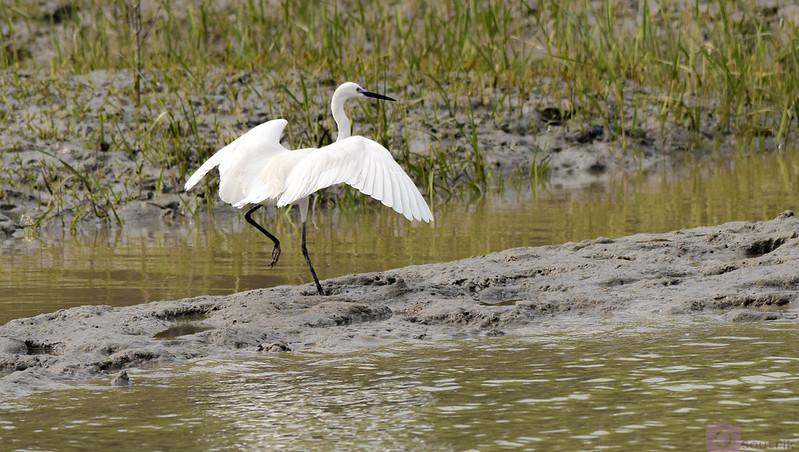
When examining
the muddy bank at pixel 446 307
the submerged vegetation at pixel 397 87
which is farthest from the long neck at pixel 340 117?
the submerged vegetation at pixel 397 87

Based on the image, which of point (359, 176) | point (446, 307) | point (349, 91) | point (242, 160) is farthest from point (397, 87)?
point (446, 307)

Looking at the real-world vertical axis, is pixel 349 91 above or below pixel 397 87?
below

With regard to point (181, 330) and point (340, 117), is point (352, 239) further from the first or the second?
point (181, 330)

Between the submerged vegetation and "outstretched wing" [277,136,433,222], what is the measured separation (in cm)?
339

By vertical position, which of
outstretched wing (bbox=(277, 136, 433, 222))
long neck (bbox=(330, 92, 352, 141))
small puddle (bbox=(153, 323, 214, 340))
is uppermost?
long neck (bbox=(330, 92, 352, 141))

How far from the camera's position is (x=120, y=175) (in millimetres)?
10648

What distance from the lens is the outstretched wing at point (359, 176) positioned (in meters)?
6.39

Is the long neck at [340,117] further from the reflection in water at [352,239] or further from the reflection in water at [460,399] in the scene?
the reflection in water at [460,399]

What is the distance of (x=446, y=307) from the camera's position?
259 inches

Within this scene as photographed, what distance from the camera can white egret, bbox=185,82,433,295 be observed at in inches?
254

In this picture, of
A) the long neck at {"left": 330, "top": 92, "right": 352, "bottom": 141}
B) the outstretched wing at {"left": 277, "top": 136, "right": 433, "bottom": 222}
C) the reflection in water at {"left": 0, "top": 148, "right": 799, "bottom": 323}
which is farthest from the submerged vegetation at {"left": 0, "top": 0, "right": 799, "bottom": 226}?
the outstretched wing at {"left": 277, "top": 136, "right": 433, "bottom": 222}

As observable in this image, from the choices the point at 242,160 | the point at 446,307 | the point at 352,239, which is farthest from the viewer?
the point at 352,239

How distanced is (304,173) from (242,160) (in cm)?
67

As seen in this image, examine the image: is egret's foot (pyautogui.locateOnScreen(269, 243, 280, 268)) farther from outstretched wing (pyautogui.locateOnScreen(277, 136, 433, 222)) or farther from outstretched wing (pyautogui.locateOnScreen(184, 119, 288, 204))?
outstretched wing (pyautogui.locateOnScreen(277, 136, 433, 222))
